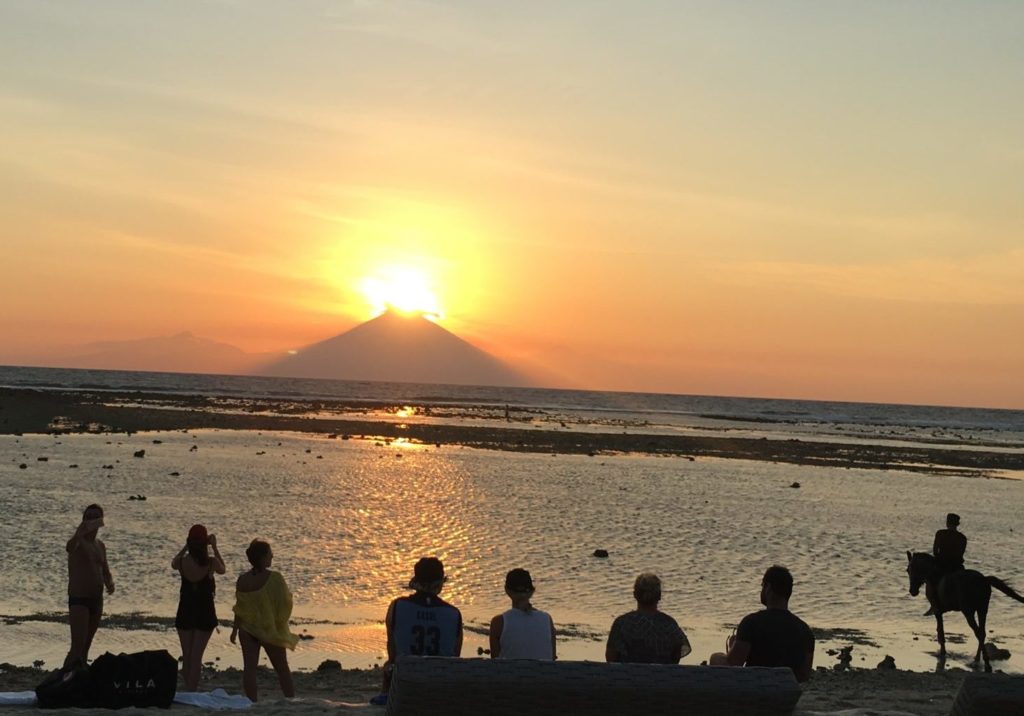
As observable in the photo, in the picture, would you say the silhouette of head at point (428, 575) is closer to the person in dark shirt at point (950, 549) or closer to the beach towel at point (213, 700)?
the beach towel at point (213, 700)

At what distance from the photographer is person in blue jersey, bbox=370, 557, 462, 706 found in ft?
29.1

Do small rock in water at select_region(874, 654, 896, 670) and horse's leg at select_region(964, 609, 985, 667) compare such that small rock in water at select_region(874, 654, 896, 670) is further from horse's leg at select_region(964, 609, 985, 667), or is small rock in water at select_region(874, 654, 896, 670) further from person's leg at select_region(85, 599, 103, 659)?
person's leg at select_region(85, 599, 103, 659)

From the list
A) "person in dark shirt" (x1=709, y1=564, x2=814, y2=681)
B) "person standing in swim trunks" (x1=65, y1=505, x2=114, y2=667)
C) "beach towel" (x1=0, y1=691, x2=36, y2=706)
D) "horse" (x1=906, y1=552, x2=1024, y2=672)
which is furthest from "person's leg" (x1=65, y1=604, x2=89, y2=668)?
"horse" (x1=906, y1=552, x2=1024, y2=672)

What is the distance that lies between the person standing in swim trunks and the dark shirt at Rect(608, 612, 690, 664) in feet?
19.7

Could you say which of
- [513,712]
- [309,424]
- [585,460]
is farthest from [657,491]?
[309,424]

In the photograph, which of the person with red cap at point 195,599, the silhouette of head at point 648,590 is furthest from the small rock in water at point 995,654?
the person with red cap at point 195,599

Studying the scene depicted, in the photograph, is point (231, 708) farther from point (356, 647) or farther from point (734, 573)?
point (734, 573)

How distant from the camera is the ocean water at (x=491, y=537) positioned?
628 inches

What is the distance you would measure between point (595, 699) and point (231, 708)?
4058 millimetres

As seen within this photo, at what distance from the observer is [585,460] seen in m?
48.5

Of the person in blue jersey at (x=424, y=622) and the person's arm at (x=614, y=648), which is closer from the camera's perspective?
the person's arm at (x=614, y=648)

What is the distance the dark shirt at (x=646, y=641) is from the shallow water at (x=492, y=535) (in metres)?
5.73

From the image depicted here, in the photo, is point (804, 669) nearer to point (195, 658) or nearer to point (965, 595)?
point (195, 658)

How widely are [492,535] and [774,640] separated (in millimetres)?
15996
